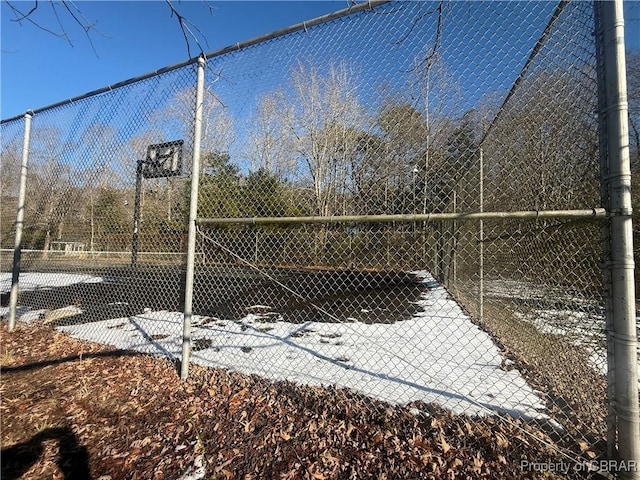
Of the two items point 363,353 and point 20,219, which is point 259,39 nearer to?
point 363,353

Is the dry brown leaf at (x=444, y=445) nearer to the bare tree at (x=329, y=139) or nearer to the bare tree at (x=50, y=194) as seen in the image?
the bare tree at (x=329, y=139)

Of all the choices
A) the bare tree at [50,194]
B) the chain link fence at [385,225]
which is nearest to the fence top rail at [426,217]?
the chain link fence at [385,225]

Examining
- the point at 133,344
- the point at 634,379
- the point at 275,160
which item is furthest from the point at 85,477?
the point at 634,379

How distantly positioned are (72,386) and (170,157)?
2349 mm

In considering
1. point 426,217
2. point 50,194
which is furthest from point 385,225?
point 50,194

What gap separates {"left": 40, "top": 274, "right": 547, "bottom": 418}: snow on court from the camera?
8.43ft

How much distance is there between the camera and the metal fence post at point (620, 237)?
1.57 meters

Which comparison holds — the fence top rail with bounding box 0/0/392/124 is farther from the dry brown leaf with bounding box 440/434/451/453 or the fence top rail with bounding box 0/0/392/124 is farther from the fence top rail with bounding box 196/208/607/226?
the dry brown leaf with bounding box 440/434/451/453

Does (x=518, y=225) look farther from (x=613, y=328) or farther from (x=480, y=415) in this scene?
(x=480, y=415)

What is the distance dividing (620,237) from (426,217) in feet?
3.20

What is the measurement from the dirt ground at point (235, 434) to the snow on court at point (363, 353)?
0.87ft

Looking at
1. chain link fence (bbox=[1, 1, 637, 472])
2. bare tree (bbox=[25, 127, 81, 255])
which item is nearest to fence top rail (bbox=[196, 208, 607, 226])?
chain link fence (bbox=[1, 1, 637, 472])

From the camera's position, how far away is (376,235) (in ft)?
9.61

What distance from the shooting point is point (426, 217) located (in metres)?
2.01
